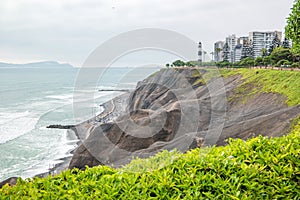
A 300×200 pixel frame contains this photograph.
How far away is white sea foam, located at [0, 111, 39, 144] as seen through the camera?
33.4 m

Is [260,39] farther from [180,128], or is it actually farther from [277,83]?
[180,128]

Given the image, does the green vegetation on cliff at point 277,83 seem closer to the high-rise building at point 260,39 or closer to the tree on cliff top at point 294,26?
the tree on cliff top at point 294,26

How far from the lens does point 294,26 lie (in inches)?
695

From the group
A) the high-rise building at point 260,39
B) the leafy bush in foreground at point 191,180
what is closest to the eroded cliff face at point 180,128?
the leafy bush in foreground at point 191,180

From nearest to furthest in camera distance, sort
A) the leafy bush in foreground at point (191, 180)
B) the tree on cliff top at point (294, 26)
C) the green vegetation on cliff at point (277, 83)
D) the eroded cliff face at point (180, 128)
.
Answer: the leafy bush in foreground at point (191, 180)
the eroded cliff face at point (180, 128)
the tree on cliff top at point (294, 26)
the green vegetation on cliff at point (277, 83)

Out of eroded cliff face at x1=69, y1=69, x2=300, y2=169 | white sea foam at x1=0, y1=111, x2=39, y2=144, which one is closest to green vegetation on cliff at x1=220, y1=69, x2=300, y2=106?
eroded cliff face at x1=69, y1=69, x2=300, y2=169

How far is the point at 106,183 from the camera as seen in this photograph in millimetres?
3463

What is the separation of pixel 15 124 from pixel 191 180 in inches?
1637

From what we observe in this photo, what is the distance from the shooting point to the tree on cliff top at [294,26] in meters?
17.3

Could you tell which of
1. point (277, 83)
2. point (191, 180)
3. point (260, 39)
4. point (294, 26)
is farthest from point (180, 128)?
point (260, 39)

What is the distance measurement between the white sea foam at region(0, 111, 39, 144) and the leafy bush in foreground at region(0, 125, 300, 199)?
3044 cm

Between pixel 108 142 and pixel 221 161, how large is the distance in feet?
45.0

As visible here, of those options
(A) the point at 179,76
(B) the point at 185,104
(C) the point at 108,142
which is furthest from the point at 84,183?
(A) the point at 179,76

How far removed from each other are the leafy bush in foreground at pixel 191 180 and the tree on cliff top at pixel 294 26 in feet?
51.8
